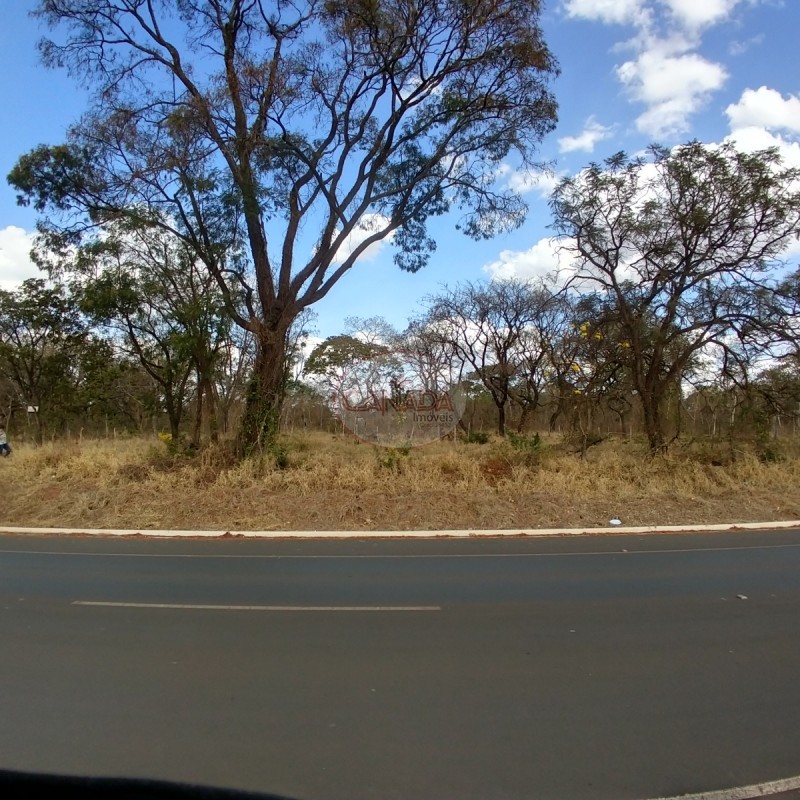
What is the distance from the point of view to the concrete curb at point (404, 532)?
513 inches

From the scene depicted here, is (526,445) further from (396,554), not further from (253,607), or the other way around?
(253,607)

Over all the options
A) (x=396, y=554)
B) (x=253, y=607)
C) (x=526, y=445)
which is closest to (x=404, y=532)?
(x=396, y=554)

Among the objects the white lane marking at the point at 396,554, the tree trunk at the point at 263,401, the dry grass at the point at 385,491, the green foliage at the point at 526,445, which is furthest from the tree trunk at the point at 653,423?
the tree trunk at the point at 263,401

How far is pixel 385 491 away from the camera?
1566cm

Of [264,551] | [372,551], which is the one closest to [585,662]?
[372,551]

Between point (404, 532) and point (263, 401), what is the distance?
6.62m

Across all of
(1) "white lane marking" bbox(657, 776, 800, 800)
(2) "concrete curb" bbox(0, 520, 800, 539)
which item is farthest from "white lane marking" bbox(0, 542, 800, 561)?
(1) "white lane marking" bbox(657, 776, 800, 800)

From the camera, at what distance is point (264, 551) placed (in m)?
11.1

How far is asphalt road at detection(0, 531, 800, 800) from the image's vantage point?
3.55 metres

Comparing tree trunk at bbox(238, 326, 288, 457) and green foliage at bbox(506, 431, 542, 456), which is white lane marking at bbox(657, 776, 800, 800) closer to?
tree trunk at bbox(238, 326, 288, 457)

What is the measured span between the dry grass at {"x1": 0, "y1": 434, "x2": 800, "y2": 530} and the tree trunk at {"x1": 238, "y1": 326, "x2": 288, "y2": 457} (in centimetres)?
72

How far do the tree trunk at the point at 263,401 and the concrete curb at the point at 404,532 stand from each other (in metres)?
4.73

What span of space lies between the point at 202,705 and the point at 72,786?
43.1 inches

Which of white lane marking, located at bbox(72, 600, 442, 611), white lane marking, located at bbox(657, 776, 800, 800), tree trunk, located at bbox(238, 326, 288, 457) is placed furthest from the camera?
tree trunk, located at bbox(238, 326, 288, 457)
